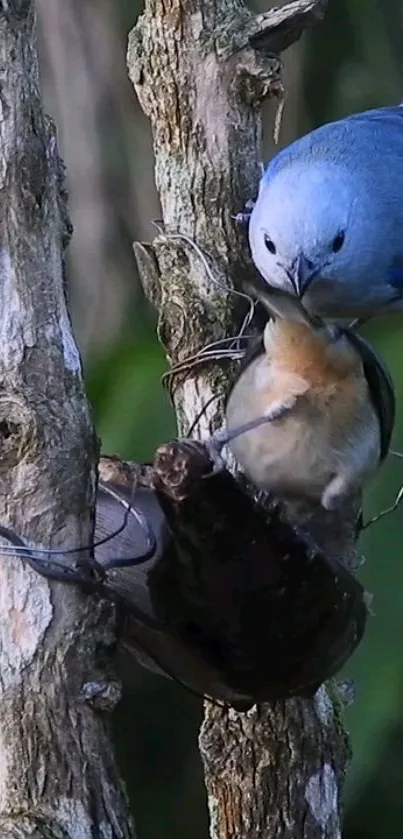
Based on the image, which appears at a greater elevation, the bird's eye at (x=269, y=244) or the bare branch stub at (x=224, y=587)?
the bird's eye at (x=269, y=244)

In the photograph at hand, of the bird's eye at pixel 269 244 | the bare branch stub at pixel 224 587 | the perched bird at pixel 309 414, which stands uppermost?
the bird's eye at pixel 269 244

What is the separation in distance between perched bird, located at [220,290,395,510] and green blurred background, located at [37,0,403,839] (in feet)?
2.90

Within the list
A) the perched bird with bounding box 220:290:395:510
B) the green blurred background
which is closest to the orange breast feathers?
the perched bird with bounding box 220:290:395:510

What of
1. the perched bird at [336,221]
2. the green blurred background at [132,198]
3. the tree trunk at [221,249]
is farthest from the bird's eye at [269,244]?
the green blurred background at [132,198]

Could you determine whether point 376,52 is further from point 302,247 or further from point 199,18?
point 302,247

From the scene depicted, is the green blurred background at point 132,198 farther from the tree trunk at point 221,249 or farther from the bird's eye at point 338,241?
the bird's eye at point 338,241

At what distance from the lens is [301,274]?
0.82 m

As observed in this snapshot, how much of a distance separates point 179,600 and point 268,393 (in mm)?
131

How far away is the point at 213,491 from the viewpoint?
71 centimetres

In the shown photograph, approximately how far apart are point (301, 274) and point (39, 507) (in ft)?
0.75

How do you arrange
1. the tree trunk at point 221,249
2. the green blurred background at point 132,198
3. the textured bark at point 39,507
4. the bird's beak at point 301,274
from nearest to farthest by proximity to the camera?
the textured bark at point 39,507, the bird's beak at point 301,274, the tree trunk at point 221,249, the green blurred background at point 132,198

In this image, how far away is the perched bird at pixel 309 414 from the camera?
787 millimetres

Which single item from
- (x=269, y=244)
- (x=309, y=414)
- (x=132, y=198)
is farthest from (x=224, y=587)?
(x=132, y=198)

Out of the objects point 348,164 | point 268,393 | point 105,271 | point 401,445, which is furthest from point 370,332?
point 268,393
